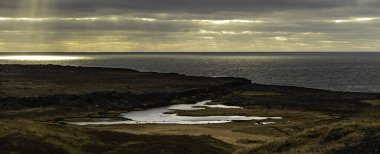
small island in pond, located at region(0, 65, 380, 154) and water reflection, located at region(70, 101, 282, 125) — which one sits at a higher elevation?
small island in pond, located at region(0, 65, 380, 154)

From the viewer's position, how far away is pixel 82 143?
3359 centimetres

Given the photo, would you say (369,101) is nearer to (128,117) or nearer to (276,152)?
(128,117)

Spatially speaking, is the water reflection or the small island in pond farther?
the water reflection

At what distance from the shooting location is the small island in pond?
2936cm

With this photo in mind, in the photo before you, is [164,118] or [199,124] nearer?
[199,124]

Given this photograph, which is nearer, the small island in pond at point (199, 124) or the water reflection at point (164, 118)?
the small island in pond at point (199, 124)

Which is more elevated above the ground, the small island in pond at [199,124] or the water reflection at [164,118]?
the small island in pond at [199,124]

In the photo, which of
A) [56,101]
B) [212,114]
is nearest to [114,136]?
[212,114]

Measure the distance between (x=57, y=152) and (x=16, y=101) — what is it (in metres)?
42.3

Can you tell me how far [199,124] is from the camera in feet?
188

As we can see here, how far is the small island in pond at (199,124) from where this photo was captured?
29.4 meters

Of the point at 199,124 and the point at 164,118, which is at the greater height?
the point at 199,124

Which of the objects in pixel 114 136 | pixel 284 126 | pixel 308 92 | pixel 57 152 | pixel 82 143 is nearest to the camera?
pixel 57 152

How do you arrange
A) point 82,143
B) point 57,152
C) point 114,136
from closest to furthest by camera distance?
1. point 57,152
2. point 82,143
3. point 114,136
